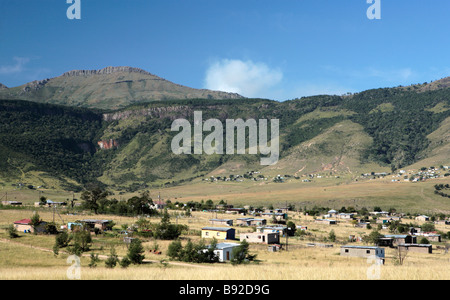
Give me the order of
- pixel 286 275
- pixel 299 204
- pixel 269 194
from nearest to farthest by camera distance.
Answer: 1. pixel 286 275
2. pixel 299 204
3. pixel 269 194

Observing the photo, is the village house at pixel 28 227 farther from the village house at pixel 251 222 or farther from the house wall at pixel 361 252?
the house wall at pixel 361 252

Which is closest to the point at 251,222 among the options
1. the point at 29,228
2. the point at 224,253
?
the point at 29,228

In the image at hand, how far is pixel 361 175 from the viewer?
195000 millimetres

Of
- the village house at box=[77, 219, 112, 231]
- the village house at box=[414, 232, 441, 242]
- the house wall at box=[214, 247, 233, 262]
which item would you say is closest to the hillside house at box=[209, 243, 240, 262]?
the house wall at box=[214, 247, 233, 262]

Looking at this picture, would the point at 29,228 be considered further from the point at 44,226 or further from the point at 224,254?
the point at 224,254

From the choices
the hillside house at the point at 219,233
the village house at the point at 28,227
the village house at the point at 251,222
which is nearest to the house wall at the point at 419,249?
the hillside house at the point at 219,233

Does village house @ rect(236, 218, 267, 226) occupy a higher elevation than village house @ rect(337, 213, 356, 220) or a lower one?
higher

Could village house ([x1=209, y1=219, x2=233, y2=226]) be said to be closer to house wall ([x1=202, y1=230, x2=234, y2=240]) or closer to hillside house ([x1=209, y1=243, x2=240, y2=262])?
house wall ([x1=202, y1=230, x2=234, y2=240])

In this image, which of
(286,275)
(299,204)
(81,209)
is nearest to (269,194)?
(299,204)

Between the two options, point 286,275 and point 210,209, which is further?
point 210,209

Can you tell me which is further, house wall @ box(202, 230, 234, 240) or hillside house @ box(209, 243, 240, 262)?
house wall @ box(202, 230, 234, 240)
